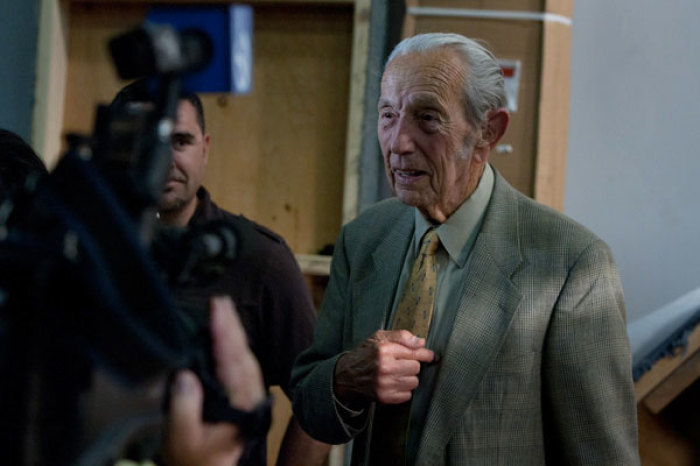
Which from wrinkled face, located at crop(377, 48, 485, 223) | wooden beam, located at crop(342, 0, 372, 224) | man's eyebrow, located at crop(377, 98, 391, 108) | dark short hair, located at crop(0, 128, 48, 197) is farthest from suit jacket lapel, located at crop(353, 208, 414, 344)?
wooden beam, located at crop(342, 0, 372, 224)

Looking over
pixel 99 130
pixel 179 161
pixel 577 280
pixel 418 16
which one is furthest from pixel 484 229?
pixel 418 16

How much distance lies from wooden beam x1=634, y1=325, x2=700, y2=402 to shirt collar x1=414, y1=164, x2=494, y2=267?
0.92m

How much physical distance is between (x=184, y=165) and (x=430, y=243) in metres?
0.61

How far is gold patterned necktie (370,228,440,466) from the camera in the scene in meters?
1.33

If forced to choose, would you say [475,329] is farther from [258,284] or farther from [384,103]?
[258,284]

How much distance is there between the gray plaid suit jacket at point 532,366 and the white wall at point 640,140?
1290 millimetres

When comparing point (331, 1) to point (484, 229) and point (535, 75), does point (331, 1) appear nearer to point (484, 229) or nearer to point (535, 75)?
point (535, 75)

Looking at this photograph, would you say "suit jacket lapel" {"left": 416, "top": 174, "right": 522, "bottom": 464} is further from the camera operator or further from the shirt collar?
the camera operator

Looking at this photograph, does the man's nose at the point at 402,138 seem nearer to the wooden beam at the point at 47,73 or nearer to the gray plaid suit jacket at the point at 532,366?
the gray plaid suit jacket at the point at 532,366

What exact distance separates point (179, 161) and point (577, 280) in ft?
2.89

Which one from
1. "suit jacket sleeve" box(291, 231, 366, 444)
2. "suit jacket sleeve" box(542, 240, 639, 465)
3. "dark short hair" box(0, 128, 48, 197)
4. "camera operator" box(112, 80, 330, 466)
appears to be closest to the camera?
"dark short hair" box(0, 128, 48, 197)

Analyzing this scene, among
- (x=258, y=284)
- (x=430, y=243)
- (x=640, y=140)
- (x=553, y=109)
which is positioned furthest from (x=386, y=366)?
(x=640, y=140)

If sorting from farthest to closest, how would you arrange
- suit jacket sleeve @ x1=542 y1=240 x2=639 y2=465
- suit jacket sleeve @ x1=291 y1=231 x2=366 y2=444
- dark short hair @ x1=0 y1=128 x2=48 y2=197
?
suit jacket sleeve @ x1=291 y1=231 x2=366 y2=444 → suit jacket sleeve @ x1=542 y1=240 x2=639 y2=465 → dark short hair @ x1=0 y1=128 x2=48 y2=197

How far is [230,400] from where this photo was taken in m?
0.58
